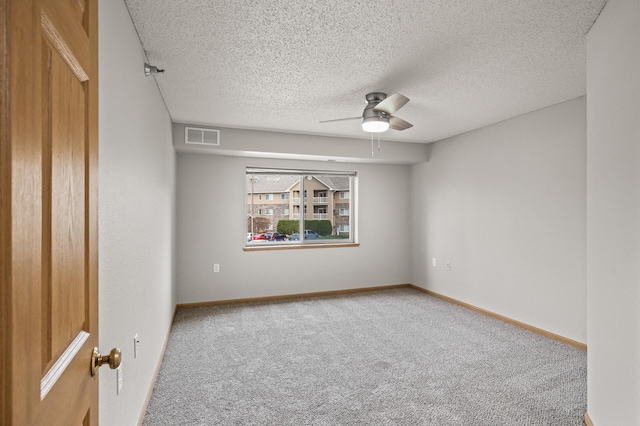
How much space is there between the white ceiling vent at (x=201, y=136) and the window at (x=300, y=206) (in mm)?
832

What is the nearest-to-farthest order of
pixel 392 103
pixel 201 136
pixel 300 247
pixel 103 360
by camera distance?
pixel 103 360 → pixel 392 103 → pixel 201 136 → pixel 300 247

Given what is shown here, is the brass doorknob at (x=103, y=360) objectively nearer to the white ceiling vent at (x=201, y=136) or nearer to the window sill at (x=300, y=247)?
the white ceiling vent at (x=201, y=136)

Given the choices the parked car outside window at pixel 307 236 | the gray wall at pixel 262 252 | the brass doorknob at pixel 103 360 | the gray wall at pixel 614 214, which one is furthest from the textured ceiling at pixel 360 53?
the parked car outside window at pixel 307 236

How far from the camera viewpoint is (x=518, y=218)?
3797 mm

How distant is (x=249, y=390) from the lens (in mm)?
2453

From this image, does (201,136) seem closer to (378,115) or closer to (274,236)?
(274,236)

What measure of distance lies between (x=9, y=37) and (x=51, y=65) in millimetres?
196

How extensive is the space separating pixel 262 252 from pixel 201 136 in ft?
5.90

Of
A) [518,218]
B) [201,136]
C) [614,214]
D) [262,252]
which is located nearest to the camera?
[614,214]

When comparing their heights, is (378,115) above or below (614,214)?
above

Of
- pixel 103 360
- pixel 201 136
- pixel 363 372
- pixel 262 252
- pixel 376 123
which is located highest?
pixel 201 136

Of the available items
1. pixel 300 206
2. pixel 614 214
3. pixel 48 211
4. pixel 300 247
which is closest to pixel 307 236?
pixel 300 247

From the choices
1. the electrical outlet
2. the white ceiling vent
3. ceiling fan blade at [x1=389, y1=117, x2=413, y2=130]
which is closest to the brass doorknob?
the electrical outlet

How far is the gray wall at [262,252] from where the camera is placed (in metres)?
4.57
